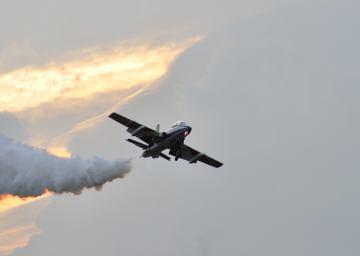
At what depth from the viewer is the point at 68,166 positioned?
110 metres

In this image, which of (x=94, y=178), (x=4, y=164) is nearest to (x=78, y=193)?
(x=94, y=178)

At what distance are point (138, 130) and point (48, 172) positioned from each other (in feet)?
41.4

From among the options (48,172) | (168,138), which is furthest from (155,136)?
(48,172)

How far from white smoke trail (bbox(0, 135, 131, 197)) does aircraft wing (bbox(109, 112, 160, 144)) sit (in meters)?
4.41

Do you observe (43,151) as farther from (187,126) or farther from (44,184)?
(187,126)

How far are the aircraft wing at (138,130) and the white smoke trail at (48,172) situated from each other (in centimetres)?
441

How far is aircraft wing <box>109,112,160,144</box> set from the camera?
105 metres

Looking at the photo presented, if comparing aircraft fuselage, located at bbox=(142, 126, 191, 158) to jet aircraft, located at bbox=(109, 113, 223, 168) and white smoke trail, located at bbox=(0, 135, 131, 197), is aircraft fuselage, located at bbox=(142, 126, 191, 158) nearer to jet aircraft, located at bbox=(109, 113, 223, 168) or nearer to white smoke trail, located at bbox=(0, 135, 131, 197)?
jet aircraft, located at bbox=(109, 113, 223, 168)

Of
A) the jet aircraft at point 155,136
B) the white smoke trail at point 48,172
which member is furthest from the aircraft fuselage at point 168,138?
the white smoke trail at point 48,172

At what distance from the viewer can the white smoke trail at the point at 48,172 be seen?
108 meters

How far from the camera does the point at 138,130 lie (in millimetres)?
105000

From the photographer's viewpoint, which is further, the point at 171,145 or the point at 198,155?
the point at 198,155

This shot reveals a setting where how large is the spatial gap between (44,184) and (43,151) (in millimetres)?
4392

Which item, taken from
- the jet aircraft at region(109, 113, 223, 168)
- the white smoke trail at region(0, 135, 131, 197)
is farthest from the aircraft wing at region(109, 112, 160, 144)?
the white smoke trail at region(0, 135, 131, 197)
